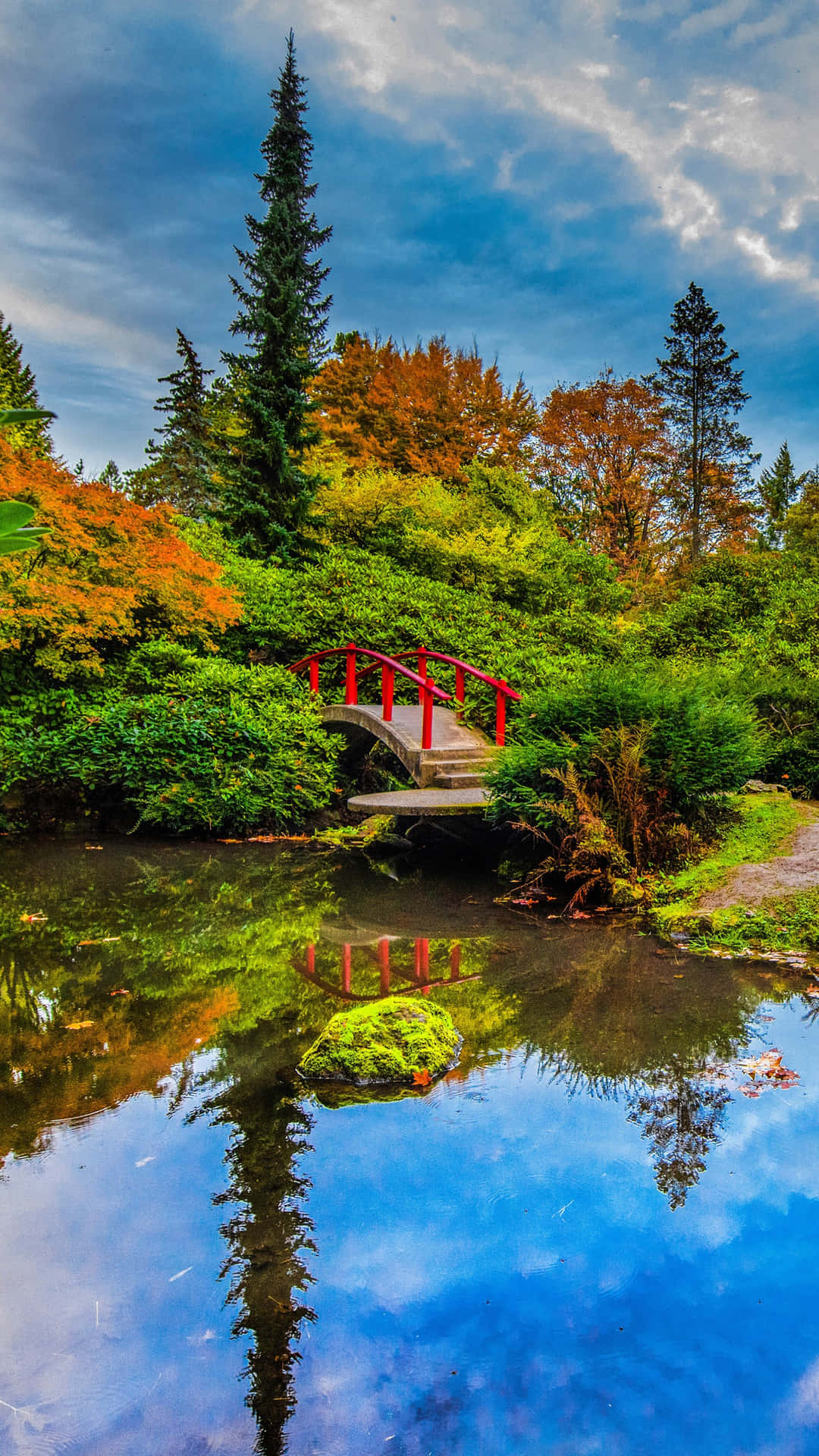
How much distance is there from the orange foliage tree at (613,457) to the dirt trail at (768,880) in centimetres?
1901

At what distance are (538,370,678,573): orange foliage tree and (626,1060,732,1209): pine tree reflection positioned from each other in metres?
21.7

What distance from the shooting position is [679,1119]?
9.10 ft

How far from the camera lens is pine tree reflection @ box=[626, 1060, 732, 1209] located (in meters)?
2.47

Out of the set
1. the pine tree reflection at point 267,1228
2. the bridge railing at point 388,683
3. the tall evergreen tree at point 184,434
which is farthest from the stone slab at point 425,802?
the tall evergreen tree at point 184,434

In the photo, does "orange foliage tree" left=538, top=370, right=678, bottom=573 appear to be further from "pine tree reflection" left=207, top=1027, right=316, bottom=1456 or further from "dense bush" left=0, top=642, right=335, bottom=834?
"pine tree reflection" left=207, top=1027, right=316, bottom=1456

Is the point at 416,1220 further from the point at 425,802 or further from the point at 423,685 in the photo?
the point at 423,685

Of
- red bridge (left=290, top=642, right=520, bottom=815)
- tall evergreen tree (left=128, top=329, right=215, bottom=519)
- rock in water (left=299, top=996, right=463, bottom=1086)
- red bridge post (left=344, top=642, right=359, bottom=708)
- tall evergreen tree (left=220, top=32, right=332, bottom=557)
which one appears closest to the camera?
rock in water (left=299, top=996, right=463, bottom=1086)

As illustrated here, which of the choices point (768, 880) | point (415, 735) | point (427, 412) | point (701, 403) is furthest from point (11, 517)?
point (701, 403)

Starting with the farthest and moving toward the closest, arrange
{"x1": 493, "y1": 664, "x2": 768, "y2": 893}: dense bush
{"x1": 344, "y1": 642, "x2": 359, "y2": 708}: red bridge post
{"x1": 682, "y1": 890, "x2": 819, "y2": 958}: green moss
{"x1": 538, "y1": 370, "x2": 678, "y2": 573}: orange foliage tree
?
{"x1": 538, "y1": 370, "x2": 678, "y2": 573}: orange foliage tree, {"x1": 344, "y1": 642, "x2": 359, "y2": 708}: red bridge post, {"x1": 493, "y1": 664, "x2": 768, "y2": 893}: dense bush, {"x1": 682, "y1": 890, "x2": 819, "y2": 958}: green moss

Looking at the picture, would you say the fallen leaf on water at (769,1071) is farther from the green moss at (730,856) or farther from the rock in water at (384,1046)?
the green moss at (730,856)

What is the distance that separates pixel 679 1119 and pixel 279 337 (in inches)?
636

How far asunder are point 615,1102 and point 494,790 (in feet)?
11.6

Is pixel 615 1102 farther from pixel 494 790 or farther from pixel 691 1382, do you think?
pixel 494 790

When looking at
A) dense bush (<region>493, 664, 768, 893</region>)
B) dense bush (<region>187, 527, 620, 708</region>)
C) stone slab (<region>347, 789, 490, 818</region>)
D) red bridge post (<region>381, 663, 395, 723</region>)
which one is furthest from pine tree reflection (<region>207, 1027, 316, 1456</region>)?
dense bush (<region>187, 527, 620, 708</region>)
